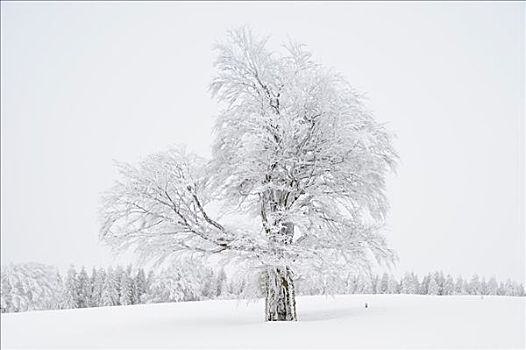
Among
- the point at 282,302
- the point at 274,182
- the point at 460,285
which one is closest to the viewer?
the point at 282,302

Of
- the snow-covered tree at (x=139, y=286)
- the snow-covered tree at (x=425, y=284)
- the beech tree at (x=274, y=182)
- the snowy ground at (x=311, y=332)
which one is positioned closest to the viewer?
the snowy ground at (x=311, y=332)

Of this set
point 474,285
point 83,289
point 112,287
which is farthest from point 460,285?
point 83,289

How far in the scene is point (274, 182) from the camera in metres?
13.6

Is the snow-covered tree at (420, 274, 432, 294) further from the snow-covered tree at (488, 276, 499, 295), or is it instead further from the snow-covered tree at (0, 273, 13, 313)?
the snow-covered tree at (0, 273, 13, 313)

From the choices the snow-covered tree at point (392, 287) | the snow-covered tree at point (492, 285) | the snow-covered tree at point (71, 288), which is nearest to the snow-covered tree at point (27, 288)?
the snow-covered tree at point (71, 288)

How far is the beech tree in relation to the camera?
12.3m

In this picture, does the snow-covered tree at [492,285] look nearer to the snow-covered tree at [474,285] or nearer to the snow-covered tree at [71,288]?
the snow-covered tree at [474,285]

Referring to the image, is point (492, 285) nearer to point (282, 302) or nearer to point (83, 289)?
point (83, 289)

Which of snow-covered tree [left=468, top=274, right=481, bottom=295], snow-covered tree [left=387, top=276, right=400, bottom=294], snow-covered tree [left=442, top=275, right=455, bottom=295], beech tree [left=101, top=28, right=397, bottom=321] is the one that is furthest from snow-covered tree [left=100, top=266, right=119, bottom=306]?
snow-covered tree [left=468, top=274, right=481, bottom=295]

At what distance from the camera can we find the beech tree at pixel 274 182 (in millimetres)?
12266

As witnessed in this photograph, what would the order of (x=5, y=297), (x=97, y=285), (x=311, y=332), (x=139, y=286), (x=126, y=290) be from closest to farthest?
(x=311, y=332), (x=5, y=297), (x=126, y=290), (x=139, y=286), (x=97, y=285)

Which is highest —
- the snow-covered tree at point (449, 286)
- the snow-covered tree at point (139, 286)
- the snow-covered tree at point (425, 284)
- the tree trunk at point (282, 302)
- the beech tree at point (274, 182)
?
the beech tree at point (274, 182)

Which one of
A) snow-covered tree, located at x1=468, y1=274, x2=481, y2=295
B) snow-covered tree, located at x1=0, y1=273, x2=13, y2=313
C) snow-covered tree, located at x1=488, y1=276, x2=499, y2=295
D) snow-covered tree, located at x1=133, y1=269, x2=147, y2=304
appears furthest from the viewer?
snow-covered tree, located at x1=488, y1=276, x2=499, y2=295

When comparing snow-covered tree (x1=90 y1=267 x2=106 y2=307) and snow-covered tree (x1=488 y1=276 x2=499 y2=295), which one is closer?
snow-covered tree (x1=90 y1=267 x2=106 y2=307)
